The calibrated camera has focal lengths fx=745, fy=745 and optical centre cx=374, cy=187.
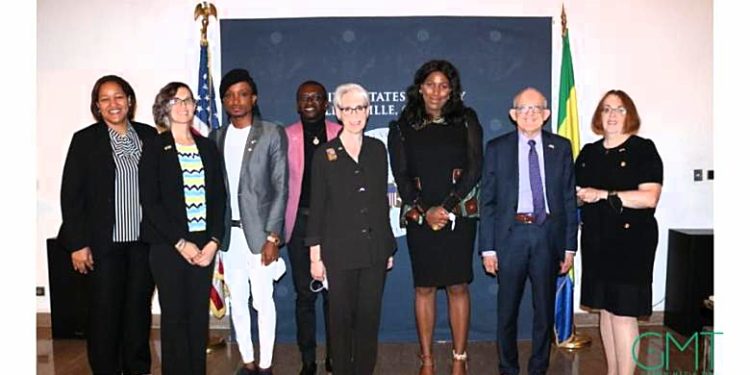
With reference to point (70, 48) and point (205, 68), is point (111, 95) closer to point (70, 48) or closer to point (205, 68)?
point (205, 68)

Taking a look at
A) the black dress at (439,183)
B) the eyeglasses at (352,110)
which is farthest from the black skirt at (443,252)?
the eyeglasses at (352,110)

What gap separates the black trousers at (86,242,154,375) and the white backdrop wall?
226cm

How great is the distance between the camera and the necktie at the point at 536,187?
4.37 m

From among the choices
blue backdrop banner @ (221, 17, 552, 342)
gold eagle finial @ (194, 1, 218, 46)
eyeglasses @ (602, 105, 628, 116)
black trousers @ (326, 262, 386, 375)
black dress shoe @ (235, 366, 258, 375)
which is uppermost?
gold eagle finial @ (194, 1, 218, 46)

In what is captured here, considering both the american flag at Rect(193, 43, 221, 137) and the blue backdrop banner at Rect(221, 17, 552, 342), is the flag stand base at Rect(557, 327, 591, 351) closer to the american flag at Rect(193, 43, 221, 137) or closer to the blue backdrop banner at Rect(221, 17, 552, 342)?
the blue backdrop banner at Rect(221, 17, 552, 342)

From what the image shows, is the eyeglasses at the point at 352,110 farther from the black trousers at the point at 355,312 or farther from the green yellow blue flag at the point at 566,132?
the green yellow blue flag at the point at 566,132

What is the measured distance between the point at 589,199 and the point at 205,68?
3.15 metres

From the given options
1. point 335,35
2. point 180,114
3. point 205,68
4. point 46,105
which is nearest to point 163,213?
point 180,114

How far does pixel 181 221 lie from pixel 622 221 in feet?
7.80

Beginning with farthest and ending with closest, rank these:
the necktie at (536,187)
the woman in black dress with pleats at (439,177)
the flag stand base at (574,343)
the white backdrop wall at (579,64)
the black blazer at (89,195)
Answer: the white backdrop wall at (579,64), the flag stand base at (574,343), the woman in black dress with pleats at (439,177), the necktie at (536,187), the black blazer at (89,195)

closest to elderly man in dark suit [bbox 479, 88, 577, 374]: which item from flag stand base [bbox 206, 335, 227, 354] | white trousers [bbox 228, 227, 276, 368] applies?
white trousers [bbox 228, 227, 276, 368]

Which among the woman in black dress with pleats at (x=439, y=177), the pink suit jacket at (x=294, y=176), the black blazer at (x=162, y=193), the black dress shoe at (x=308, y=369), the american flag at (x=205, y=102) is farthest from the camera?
the american flag at (x=205, y=102)

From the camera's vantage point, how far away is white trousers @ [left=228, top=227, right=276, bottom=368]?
454cm

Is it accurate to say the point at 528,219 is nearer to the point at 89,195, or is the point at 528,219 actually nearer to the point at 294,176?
the point at 294,176
